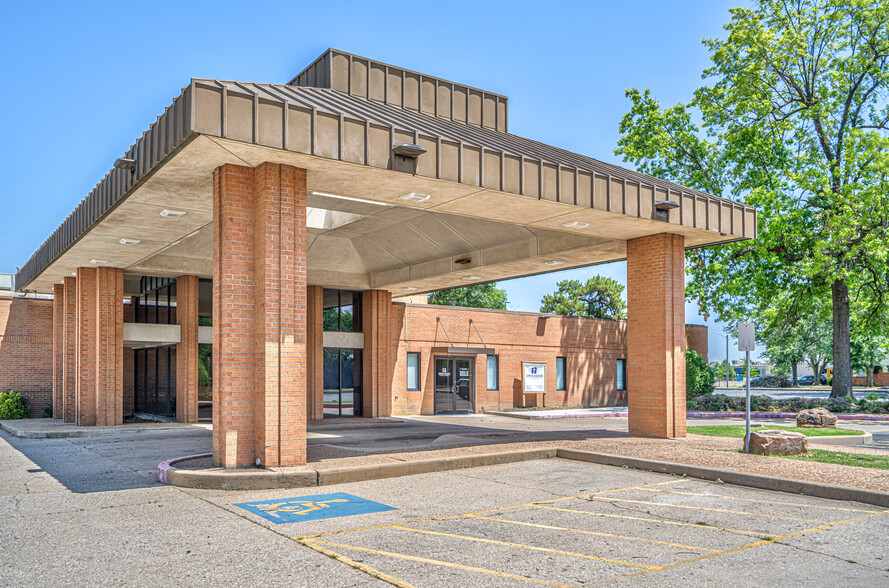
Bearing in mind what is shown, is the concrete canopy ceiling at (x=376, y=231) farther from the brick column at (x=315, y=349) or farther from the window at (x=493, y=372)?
the window at (x=493, y=372)

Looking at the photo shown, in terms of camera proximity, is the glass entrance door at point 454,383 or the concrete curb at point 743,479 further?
the glass entrance door at point 454,383

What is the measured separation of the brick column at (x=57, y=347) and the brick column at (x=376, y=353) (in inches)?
418

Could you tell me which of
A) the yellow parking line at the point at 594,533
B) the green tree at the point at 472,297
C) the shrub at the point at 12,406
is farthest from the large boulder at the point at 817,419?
the green tree at the point at 472,297

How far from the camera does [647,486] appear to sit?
1093 cm

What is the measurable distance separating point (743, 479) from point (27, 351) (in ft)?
83.3

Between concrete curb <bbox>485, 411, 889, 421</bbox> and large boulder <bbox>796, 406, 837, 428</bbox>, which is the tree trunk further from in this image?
large boulder <bbox>796, 406, 837, 428</bbox>

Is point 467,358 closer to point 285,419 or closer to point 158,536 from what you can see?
point 285,419

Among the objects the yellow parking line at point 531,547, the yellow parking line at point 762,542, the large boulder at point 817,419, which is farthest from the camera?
the large boulder at point 817,419

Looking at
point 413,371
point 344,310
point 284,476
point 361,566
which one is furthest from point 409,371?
point 361,566

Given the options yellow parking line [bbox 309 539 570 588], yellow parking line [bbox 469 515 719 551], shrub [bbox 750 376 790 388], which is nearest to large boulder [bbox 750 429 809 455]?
yellow parking line [bbox 469 515 719 551]

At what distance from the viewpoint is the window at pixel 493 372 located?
32125 millimetres

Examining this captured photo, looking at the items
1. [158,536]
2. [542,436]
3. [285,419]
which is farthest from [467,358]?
[158,536]

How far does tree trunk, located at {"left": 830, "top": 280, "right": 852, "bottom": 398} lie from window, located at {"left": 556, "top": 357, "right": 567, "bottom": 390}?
11.8 meters

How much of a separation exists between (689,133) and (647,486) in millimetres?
25635
